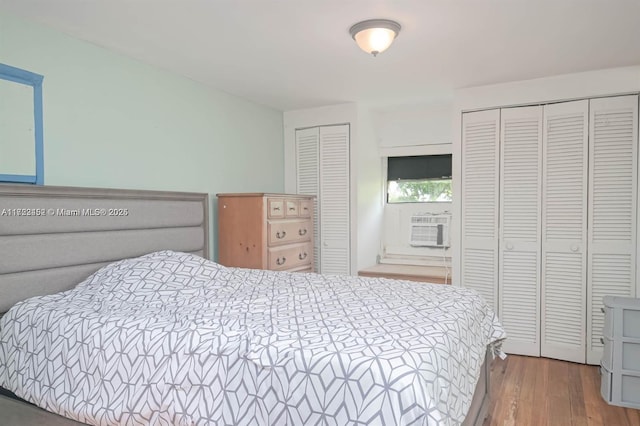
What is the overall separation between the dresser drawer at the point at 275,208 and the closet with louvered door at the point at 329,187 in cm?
84

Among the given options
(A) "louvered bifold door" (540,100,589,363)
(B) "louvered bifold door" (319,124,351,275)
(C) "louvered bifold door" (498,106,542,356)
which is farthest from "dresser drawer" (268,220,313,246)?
(A) "louvered bifold door" (540,100,589,363)

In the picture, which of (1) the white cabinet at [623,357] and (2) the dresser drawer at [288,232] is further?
(2) the dresser drawer at [288,232]

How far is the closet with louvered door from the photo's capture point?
4.18 metres

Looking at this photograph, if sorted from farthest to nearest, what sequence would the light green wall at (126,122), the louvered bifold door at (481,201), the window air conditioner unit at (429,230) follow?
the window air conditioner unit at (429,230) < the louvered bifold door at (481,201) < the light green wall at (126,122)

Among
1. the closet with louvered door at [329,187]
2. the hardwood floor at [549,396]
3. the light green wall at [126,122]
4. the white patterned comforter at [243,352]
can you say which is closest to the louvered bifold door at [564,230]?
the hardwood floor at [549,396]

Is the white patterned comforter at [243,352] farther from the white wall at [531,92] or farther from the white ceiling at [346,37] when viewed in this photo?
the white wall at [531,92]

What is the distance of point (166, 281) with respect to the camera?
7.58ft

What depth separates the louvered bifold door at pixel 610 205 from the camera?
3.10m

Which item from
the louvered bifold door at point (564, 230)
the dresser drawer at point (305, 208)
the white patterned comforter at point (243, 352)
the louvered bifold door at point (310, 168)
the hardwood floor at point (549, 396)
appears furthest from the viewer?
the louvered bifold door at point (310, 168)

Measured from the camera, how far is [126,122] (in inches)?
107

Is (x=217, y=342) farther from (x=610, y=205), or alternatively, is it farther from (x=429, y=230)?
(x=429, y=230)

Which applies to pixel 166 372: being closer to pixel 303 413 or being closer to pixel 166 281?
pixel 303 413

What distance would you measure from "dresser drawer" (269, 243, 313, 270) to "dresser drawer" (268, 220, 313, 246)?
6cm

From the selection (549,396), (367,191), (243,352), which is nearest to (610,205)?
(549,396)
